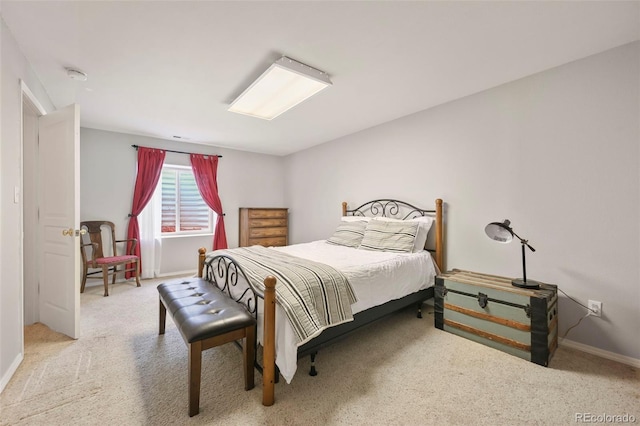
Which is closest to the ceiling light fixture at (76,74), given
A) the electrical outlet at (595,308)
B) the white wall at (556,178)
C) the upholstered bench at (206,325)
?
the upholstered bench at (206,325)

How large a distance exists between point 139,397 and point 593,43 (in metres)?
3.94

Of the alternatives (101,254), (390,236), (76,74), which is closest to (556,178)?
(390,236)

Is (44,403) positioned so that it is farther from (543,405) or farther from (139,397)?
(543,405)

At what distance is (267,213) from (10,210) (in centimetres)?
347

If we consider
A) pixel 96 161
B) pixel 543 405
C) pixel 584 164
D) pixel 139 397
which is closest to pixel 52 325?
pixel 139 397

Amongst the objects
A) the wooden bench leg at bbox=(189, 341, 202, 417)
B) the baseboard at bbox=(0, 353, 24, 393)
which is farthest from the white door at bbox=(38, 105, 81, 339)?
the wooden bench leg at bbox=(189, 341, 202, 417)

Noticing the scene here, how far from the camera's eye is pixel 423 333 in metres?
2.52

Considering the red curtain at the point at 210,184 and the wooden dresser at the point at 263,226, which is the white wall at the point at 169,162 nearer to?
the red curtain at the point at 210,184

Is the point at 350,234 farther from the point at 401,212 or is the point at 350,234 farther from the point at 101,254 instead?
the point at 101,254

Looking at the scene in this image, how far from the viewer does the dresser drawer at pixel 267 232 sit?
4.93m

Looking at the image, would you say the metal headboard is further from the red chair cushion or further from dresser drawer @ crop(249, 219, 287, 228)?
the red chair cushion

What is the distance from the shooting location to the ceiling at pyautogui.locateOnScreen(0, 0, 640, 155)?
5.39 feet

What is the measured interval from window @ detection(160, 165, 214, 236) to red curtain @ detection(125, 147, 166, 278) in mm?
207

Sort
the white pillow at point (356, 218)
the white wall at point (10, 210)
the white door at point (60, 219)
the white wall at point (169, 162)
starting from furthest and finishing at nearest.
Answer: the white wall at point (169, 162) < the white pillow at point (356, 218) < the white door at point (60, 219) < the white wall at point (10, 210)
